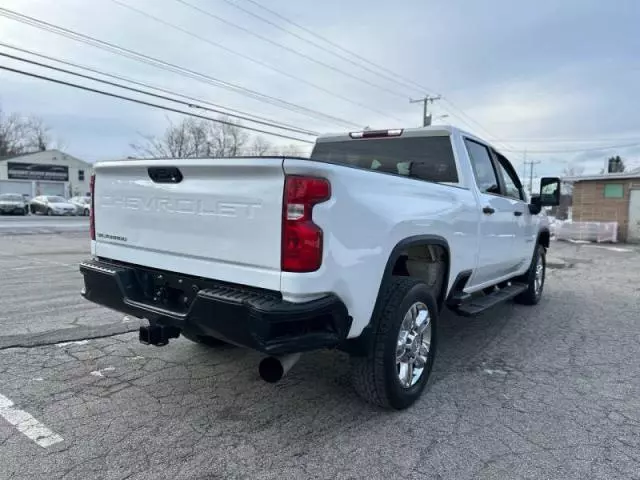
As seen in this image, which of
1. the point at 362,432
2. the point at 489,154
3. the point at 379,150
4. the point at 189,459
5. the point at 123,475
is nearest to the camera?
the point at 123,475

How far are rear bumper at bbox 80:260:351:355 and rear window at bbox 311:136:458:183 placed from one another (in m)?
1.94

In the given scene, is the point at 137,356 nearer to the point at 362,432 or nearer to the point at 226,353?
the point at 226,353

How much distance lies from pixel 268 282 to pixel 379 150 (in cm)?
263

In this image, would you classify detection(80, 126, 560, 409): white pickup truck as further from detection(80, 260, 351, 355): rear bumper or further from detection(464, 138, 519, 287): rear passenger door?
detection(464, 138, 519, 287): rear passenger door

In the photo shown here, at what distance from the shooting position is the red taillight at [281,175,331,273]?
8.50ft

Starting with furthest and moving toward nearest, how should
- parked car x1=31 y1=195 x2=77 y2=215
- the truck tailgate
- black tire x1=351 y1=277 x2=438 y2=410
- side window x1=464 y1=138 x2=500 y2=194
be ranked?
parked car x1=31 y1=195 x2=77 y2=215 < side window x1=464 y1=138 x2=500 y2=194 < black tire x1=351 y1=277 x2=438 y2=410 < the truck tailgate

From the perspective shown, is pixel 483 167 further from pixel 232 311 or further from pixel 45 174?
pixel 45 174

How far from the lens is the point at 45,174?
57.7 m

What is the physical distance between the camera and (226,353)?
14.6 ft

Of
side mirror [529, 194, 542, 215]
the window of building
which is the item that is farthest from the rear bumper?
the window of building

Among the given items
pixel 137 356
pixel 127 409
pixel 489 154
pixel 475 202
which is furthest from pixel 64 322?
pixel 489 154

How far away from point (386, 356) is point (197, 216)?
4.90 ft

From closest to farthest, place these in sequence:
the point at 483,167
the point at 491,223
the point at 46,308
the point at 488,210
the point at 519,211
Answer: the point at 488,210 → the point at 491,223 → the point at 483,167 → the point at 519,211 → the point at 46,308

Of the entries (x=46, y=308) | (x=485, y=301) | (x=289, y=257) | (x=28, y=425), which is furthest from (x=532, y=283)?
(x=46, y=308)
